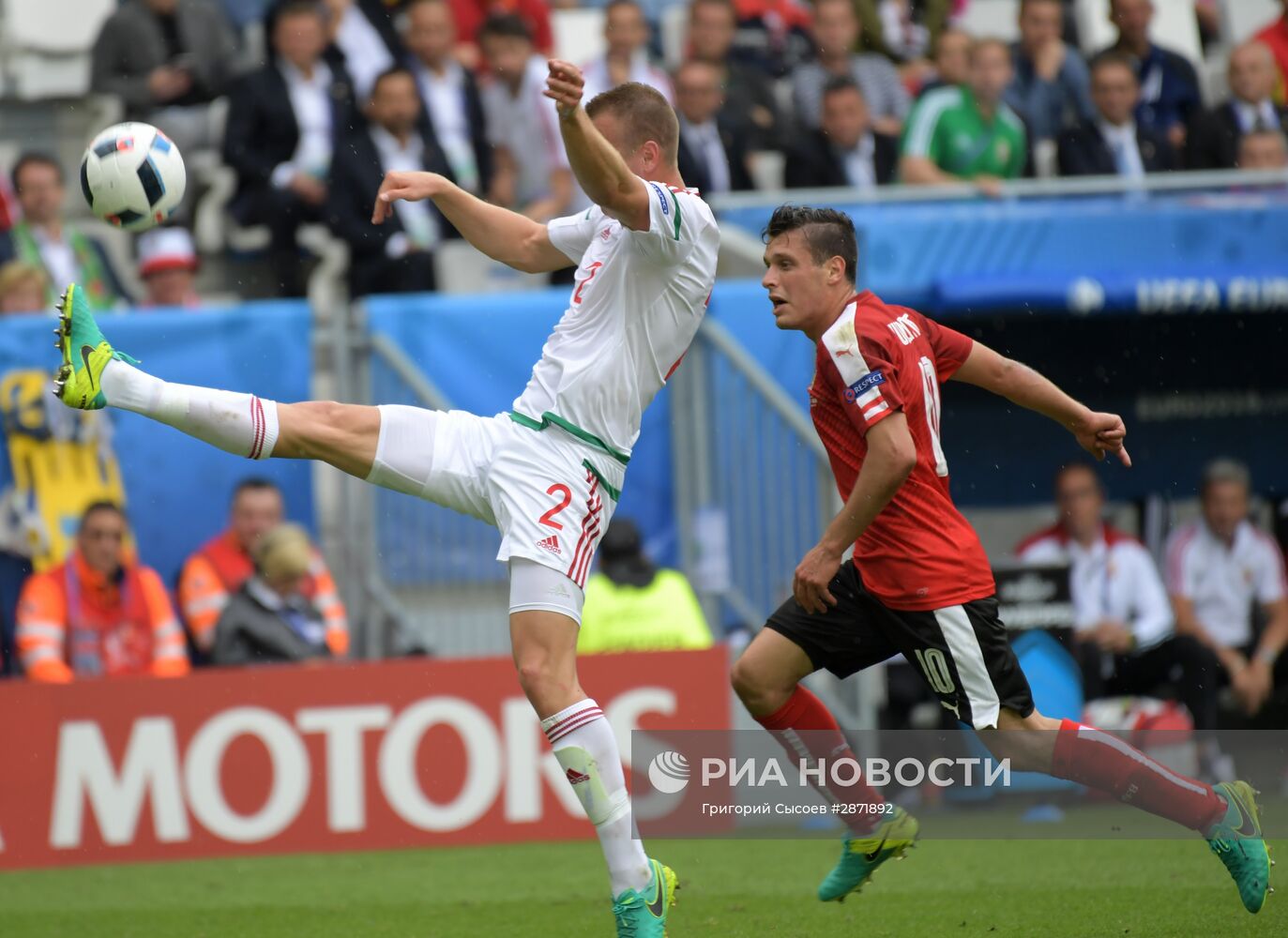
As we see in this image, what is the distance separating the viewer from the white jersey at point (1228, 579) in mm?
11156

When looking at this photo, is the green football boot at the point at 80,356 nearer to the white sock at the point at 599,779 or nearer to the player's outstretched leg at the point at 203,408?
the player's outstretched leg at the point at 203,408

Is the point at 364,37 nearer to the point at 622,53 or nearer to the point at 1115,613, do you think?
the point at 622,53

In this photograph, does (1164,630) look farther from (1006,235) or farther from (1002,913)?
(1002,913)

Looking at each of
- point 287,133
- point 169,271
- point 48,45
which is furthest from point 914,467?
point 48,45

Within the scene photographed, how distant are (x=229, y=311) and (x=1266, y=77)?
24.0 feet

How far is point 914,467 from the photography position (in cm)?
593

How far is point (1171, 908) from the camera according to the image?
6395mm

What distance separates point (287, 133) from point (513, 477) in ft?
19.8

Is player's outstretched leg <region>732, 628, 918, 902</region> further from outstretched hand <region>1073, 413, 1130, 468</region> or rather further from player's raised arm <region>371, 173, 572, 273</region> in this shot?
player's raised arm <region>371, 173, 572, 273</region>

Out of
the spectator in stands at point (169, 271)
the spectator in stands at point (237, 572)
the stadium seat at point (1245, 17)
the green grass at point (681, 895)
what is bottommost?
the green grass at point (681, 895)

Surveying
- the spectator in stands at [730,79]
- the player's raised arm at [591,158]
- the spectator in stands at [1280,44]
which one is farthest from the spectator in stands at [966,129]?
the player's raised arm at [591,158]

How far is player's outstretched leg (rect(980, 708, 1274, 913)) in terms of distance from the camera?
5.88 m

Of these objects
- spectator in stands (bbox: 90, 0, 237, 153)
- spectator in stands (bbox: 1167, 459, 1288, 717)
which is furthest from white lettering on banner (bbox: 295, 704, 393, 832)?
spectator in stands (bbox: 1167, 459, 1288, 717)

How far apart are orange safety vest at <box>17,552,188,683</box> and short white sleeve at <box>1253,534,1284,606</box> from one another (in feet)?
20.5
